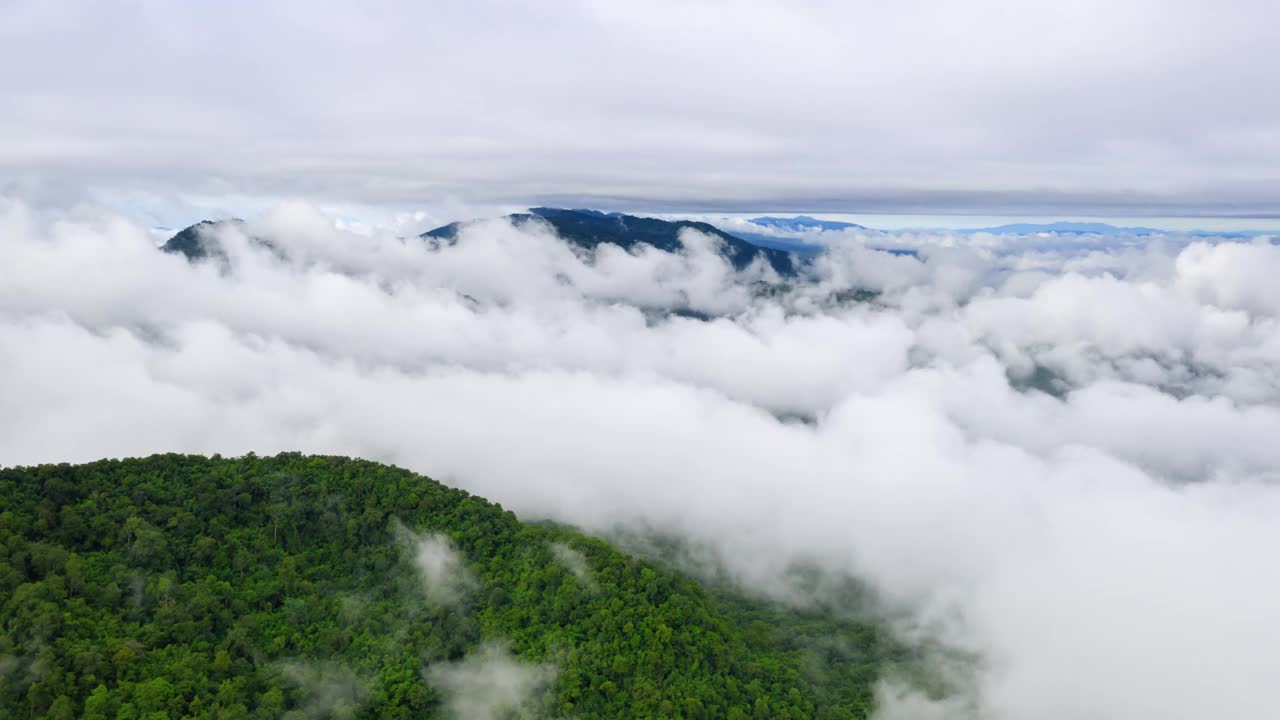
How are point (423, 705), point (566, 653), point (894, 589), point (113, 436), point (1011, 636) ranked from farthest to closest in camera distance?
point (113, 436) → point (894, 589) → point (1011, 636) → point (566, 653) → point (423, 705)

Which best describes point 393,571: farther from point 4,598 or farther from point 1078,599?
point 1078,599

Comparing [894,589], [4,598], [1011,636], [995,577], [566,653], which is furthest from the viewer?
[995,577]

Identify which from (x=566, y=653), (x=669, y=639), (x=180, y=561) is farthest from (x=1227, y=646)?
(x=180, y=561)

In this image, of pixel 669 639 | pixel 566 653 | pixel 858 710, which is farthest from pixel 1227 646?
pixel 566 653

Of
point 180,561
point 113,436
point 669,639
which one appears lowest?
point 113,436

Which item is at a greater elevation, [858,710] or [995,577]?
[858,710]

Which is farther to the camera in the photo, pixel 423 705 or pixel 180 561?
pixel 180 561

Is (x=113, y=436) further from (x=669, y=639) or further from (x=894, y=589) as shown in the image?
(x=894, y=589)
